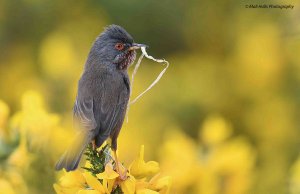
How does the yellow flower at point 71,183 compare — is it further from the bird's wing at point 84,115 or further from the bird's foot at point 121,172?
the bird's wing at point 84,115

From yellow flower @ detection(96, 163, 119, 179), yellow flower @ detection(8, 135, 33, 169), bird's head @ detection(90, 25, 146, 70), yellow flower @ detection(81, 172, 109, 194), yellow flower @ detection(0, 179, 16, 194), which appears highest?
bird's head @ detection(90, 25, 146, 70)

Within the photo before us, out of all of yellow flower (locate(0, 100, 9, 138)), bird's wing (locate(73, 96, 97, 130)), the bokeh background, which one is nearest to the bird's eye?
bird's wing (locate(73, 96, 97, 130))

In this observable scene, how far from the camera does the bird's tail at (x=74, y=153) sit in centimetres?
246

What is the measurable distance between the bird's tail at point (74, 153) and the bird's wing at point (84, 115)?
10cm

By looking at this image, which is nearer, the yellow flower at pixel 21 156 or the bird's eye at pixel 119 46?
the yellow flower at pixel 21 156

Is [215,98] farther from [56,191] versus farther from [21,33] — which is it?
[56,191]

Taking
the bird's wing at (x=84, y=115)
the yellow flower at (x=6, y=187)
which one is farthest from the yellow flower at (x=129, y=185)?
the bird's wing at (x=84, y=115)

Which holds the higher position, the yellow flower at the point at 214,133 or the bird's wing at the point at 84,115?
the bird's wing at the point at 84,115

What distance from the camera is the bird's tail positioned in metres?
2.46

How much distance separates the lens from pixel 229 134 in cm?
444

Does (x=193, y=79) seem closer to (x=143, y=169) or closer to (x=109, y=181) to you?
(x=143, y=169)

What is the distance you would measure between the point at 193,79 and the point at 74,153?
2.59m

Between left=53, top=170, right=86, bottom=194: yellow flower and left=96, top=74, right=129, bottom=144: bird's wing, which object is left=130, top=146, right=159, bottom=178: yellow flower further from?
left=96, top=74, right=129, bottom=144: bird's wing

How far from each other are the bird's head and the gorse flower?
80 cm
